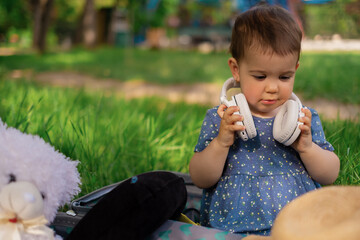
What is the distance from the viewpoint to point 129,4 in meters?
12.5

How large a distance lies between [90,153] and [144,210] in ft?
3.19

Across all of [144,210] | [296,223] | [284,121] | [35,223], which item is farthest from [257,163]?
[35,223]

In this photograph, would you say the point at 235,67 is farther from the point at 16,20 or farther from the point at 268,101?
the point at 16,20

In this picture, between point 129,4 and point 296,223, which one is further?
point 129,4

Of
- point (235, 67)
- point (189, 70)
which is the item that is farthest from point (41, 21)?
point (235, 67)

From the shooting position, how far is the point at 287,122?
1.42m

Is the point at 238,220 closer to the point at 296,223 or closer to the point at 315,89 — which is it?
the point at 296,223

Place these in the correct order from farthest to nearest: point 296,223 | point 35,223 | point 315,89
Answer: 1. point 315,89
2. point 35,223
3. point 296,223

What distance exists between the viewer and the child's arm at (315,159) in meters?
1.49

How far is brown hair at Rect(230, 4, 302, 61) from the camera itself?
1.49 metres

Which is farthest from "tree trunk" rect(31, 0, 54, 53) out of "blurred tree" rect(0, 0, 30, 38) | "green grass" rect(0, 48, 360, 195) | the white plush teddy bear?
the white plush teddy bear

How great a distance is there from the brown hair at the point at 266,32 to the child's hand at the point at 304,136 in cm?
23

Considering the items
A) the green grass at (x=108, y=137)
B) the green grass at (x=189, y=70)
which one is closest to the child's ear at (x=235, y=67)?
the green grass at (x=108, y=137)

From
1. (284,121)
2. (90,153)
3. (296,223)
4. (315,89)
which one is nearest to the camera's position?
(296,223)
